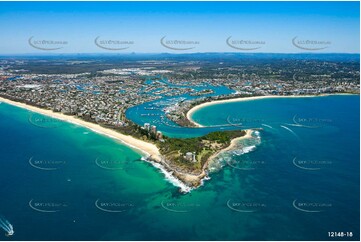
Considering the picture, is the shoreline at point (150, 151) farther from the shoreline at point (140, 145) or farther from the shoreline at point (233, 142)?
the shoreline at point (233, 142)

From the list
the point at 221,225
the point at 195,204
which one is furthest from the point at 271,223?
the point at 195,204

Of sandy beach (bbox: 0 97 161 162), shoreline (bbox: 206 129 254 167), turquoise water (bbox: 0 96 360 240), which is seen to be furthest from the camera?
sandy beach (bbox: 0 97 161 162)

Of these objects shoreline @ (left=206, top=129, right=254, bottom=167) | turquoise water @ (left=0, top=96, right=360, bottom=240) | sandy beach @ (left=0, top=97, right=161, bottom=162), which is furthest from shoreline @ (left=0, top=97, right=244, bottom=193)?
shoreline @ (left=206, top=129, right=254, bottom=167)

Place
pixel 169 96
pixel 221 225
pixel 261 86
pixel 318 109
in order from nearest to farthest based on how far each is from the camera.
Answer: pixel 221 225
pixel 318 109
pixel 169 96
pixel 261 86

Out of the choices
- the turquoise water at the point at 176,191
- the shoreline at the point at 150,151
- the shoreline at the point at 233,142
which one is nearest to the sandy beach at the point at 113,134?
the shoreline at the point at 150,151

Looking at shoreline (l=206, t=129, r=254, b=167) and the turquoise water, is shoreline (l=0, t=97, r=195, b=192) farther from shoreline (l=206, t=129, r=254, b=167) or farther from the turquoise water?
shoreline (l=206, t=129, r=254, b=167)

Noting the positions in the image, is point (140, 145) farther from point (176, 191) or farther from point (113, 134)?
point (176, 191)

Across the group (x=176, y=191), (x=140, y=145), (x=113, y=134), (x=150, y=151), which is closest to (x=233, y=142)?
(x=150, y=151)

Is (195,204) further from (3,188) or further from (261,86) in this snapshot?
(261,86)
